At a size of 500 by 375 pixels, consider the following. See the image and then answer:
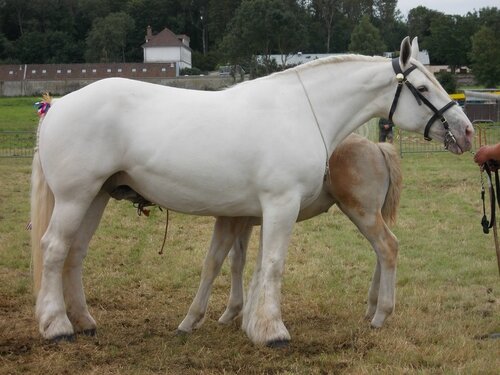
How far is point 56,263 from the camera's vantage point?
531 centimetres

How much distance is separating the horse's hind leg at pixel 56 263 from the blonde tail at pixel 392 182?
2.67m

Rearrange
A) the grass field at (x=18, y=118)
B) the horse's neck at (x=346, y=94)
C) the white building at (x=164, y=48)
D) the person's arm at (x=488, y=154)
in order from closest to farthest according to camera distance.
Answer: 1. the person's arm at (x=488, y=154)
2. the horse's neck at (x=346, y=94)
3. the grass field at (x=18, y=118)
4. the white building at (x=164, y=48)

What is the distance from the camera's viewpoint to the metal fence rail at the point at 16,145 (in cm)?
2391

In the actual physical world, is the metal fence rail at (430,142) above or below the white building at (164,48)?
below

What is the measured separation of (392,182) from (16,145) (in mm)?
23067

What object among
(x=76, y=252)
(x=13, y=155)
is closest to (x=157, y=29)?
(x=13, y=155)

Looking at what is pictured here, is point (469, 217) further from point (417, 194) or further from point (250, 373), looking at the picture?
point (250, 373)

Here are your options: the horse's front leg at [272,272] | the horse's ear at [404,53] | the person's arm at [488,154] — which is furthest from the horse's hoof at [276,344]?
the horse's ear at [404,53]

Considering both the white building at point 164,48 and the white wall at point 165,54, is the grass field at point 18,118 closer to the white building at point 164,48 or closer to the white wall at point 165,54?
the white wall at point 165,54

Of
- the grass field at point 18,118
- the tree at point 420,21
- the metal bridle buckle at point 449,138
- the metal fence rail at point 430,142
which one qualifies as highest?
the tree at point 420,21

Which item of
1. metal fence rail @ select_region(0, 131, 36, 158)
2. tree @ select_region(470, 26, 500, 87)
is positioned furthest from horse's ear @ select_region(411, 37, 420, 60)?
tree @ select_region(470, 26, 500, 87)

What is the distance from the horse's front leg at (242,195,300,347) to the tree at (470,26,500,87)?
62.5 meters

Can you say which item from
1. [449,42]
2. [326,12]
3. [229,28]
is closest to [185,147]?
[229,28]

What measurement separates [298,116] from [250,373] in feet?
6.60
